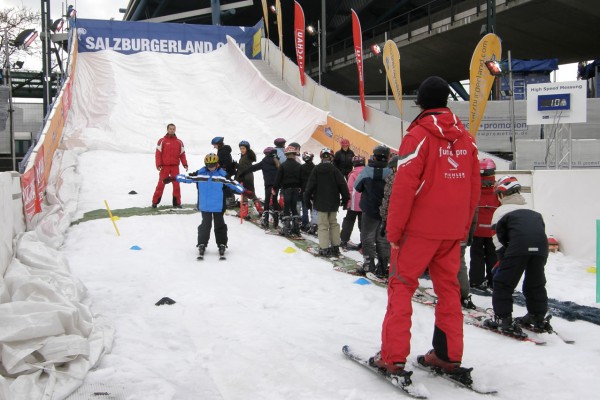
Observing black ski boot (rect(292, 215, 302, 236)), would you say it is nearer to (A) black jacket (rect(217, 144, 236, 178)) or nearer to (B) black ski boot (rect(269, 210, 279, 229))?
(B) black ski boot (rect(269, 210, 279, 229))

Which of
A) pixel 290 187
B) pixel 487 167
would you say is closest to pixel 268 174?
pixel 290 187

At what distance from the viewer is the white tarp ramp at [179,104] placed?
18.9m

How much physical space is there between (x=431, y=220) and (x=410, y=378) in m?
1.05

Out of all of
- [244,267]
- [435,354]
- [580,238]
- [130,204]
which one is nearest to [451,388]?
[435,354]

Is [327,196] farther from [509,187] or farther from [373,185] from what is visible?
[509,187]

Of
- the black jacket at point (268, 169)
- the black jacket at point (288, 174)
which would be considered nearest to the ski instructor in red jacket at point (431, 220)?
the black jacket at point (288, 174)

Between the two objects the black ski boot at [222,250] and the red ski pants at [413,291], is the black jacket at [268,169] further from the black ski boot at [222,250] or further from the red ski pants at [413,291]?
the red ski pants at [413,291]

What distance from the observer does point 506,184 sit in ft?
17.0

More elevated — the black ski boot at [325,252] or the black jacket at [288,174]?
the black jacket at [288,174]

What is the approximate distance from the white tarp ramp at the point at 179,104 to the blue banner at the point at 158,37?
1380mm

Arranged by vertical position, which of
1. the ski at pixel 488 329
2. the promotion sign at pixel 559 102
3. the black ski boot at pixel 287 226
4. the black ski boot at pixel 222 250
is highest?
the promotion sign at pixel 559 102

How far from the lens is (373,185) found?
7.07 meters

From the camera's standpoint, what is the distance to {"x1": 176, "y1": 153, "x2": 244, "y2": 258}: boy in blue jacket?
806cm

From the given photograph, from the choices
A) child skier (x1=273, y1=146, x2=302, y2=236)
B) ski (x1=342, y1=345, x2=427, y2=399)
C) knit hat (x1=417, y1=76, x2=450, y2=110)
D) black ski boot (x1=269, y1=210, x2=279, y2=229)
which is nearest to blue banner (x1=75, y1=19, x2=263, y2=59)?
black ski boot (x1=269, y1=210, x2=279, y2=229)
